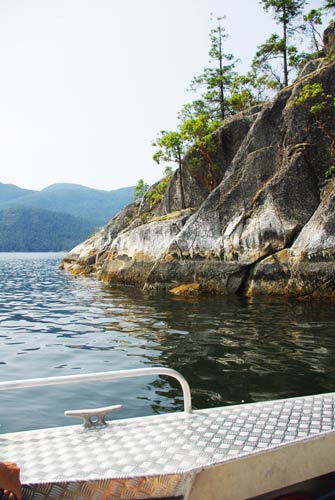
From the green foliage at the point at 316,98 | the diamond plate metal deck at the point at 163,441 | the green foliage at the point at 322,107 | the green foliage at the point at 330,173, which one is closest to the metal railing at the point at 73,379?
the diamond plate metal deck at the point at 163,441

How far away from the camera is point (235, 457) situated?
2822 mm

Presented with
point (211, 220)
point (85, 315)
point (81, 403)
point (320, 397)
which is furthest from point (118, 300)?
point (320, 397)

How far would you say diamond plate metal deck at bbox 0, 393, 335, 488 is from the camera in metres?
2.76

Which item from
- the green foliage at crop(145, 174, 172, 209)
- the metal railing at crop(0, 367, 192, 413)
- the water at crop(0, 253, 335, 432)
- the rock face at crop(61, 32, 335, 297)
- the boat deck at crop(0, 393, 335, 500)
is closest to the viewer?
the boat deck at crop(0, 393, 335, 500)

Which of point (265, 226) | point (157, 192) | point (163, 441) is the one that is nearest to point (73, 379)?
point (163, 441)

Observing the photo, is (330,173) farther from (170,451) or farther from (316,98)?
(170,451)

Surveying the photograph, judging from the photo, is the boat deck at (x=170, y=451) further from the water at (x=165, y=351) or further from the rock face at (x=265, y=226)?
the rock face at (x=265, y=226)

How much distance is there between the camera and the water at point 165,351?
7047mm

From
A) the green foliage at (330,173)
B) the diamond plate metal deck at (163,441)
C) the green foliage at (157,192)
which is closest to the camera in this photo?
the diamond plate metal deck at (163,441)

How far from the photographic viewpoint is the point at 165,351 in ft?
33.7

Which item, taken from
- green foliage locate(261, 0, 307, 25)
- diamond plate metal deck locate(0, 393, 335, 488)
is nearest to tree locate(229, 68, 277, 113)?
green foliage locate(261, 0, 307, 25)

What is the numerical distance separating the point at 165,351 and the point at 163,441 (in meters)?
7.16

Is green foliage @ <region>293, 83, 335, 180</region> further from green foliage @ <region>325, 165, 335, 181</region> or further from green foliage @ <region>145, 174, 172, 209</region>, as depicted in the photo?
green foliage @ <region>145, 174, 172, 209</region>

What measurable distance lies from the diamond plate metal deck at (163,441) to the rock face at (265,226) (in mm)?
15345
